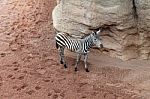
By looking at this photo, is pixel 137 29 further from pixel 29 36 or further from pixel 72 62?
pixel 29 36

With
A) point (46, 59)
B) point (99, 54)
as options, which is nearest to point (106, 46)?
point (99, 54)

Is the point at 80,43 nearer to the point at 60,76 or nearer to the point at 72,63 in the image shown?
the point at 72,63

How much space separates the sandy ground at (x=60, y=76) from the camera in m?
7.91

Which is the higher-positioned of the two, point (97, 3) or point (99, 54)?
point (97, 3)

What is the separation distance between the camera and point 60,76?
8.46m

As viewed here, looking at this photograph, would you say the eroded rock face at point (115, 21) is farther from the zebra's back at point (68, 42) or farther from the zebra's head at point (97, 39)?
the zebra's back at point (68, 42)

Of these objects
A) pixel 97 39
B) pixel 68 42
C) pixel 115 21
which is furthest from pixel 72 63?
pixel 115 21

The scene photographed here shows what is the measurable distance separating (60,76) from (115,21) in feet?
5.74

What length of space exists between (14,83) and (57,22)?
1.97 meters

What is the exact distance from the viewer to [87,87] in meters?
8.12

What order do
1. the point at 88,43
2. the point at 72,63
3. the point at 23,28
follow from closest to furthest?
the point at 88,43 < the point at 72,63 < the point at 23,28

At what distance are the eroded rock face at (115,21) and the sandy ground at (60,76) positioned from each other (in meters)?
0.35

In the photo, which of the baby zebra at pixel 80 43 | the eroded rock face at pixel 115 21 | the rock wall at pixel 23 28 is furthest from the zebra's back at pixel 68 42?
the rock wall at pixel 23 28

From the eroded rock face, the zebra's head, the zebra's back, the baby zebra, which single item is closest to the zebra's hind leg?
the baby zebra
